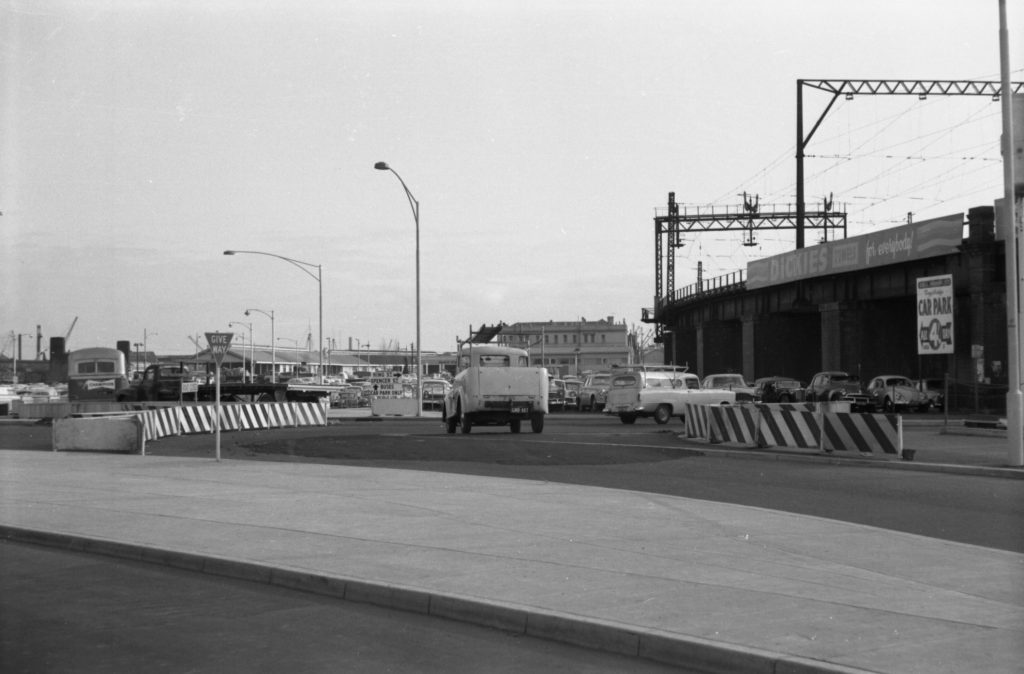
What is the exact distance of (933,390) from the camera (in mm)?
50969

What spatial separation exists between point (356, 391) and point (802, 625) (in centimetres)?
6535

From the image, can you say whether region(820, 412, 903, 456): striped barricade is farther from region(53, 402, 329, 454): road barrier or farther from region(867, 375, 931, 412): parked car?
region(867, 375, 931, 412): parked car

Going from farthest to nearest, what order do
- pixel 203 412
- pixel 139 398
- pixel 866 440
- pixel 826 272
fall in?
pixel 826 272 < pixel 139 398 < pixel 203 412 < pixel 866 440

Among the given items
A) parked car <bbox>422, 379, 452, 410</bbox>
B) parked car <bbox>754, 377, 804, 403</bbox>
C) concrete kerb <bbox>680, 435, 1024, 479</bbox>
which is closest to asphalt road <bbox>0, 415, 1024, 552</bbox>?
concrete kerb <bbox>680, 435, 1024, 479</bbox>

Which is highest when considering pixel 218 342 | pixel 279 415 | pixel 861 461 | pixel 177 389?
pixel 218 342

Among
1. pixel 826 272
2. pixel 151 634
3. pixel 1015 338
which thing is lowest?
pixel 151 634

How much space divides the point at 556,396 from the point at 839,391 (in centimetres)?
1604

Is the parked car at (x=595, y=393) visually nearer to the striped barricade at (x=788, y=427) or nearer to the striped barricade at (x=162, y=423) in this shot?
the striped barricade at (x=162, y=423)

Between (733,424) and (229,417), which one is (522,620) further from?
(229,417)

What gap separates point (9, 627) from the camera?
25.2ft

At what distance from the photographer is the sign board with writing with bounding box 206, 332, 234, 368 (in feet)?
73.7

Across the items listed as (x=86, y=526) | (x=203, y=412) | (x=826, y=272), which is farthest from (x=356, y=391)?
(x=86, y=526)

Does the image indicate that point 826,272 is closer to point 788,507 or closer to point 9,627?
point 788,507

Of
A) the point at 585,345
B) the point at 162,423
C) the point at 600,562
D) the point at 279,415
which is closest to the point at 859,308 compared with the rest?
the point at 279,415
